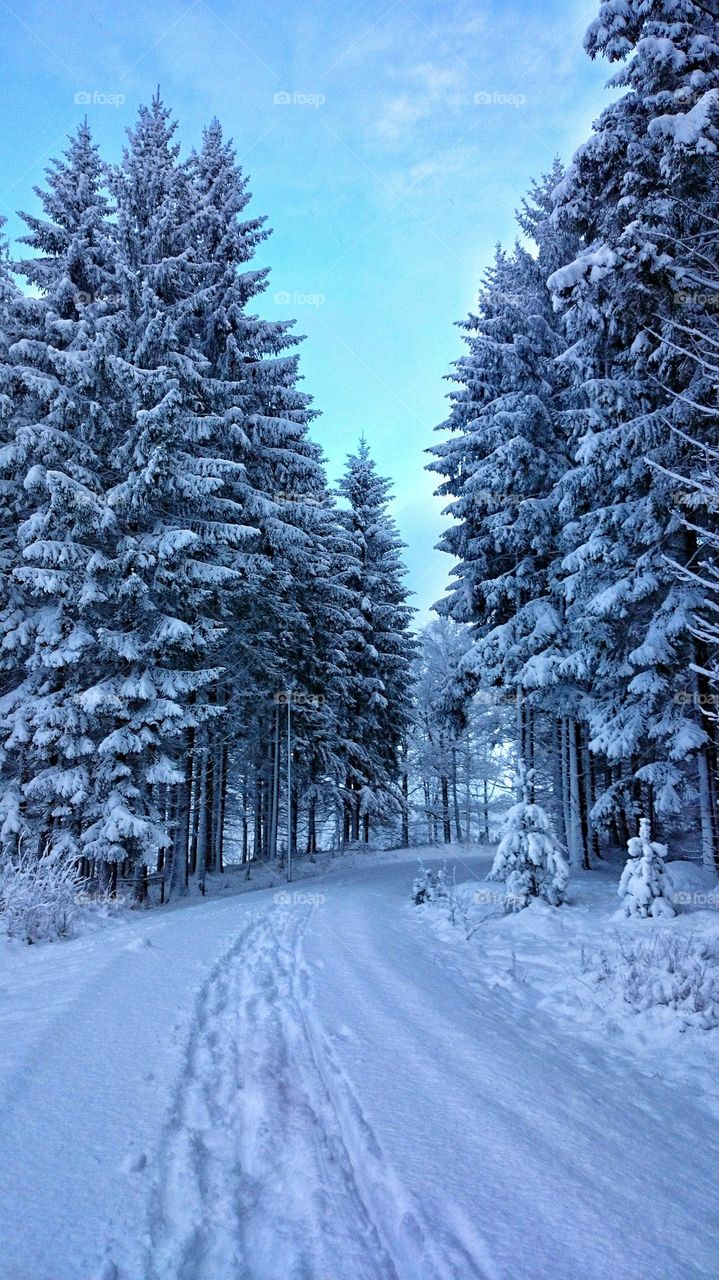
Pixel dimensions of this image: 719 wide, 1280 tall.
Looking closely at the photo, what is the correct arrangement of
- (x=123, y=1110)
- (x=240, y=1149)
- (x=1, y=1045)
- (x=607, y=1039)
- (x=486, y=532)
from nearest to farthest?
(x=240, y=1149)
(x=123, y=1110)
(x=1, y=1045)
(x=607, y=1039)
(x=486, y=532)

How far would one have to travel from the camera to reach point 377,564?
2678 centimetres

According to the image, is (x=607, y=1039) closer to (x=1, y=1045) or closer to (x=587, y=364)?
(x=1, y=1045)

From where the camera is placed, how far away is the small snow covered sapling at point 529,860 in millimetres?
9773

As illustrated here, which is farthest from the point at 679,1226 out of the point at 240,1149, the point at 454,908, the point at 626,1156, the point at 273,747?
the point at 273,747

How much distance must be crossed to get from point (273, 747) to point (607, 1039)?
19197mm

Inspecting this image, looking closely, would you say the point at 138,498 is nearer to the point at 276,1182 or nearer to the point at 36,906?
the point at 36,906

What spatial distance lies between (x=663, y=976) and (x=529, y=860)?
4864mm

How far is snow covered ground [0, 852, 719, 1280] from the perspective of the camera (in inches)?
79.2

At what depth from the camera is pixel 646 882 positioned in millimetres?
8414

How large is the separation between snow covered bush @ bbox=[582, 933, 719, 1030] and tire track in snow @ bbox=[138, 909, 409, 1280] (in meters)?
3.06

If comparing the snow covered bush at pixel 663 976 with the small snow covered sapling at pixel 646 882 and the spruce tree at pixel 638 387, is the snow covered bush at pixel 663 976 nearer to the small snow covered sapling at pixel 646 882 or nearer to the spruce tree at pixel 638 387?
the small snow covered sapling at pixel 646 882

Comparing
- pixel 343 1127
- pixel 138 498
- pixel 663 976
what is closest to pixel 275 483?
pixel 138 498

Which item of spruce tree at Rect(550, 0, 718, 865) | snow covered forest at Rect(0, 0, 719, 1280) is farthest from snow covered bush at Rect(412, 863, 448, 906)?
spruce tree at Rect(550, 0, 718, 865)

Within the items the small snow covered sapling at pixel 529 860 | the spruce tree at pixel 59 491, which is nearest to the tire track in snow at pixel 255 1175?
the small snow covered sapling at pixel 529 860
